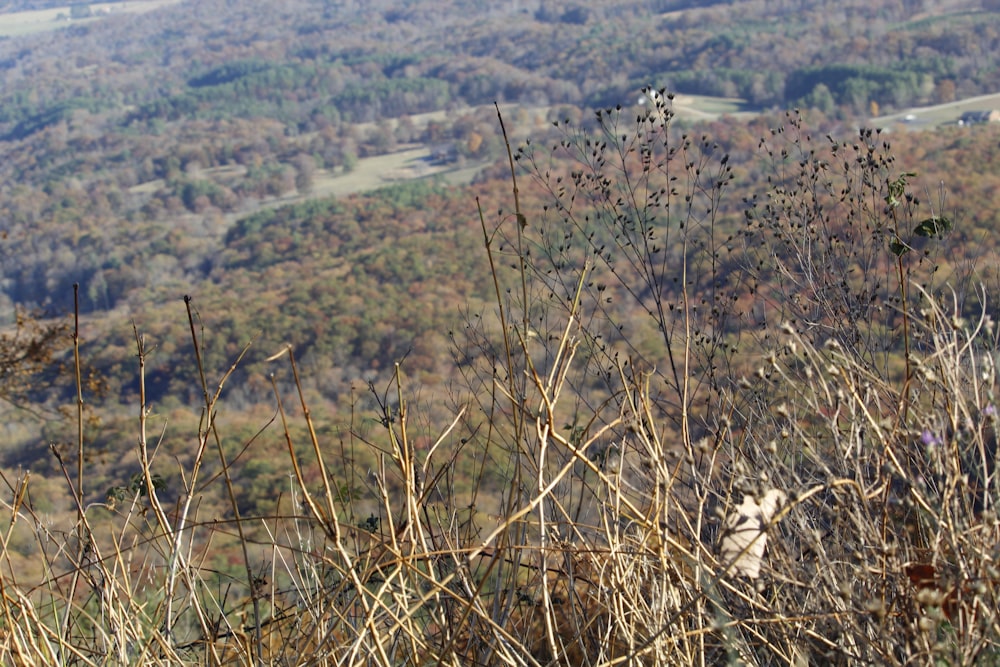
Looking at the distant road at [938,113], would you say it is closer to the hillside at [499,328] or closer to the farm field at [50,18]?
the hillside at [499,328]

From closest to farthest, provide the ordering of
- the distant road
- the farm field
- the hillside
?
1. the hillside
2. the distant road
3. the farm field

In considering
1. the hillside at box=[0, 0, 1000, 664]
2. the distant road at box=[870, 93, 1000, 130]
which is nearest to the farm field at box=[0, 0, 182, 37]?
the hillside at box=[0, 0, 1000, 664]

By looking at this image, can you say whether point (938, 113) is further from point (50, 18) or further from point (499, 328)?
point (50, 18)

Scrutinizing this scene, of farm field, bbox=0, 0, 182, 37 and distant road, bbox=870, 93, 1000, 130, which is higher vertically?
farm field, bbox=0, 0, 182, 37

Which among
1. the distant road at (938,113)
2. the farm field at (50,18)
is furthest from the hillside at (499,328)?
the farm field at (50,18)

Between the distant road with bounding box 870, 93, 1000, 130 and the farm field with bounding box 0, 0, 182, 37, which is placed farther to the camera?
the farm field with bounding box 0, 0, 182, 37

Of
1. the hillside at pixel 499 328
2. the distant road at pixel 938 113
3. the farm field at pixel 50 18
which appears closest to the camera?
the hillside at pixel 499 328

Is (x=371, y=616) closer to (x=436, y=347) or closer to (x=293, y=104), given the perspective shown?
(x=436, y=347)

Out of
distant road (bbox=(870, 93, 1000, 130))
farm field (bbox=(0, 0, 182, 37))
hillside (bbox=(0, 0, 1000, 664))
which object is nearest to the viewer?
hillside (bbox=(0, 0, 1000, 664))

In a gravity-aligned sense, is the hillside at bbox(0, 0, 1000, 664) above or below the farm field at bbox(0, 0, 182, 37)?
below

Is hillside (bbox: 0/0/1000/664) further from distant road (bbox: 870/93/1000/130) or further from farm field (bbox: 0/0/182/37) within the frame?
farm field (bbox: 0/0/182/37)

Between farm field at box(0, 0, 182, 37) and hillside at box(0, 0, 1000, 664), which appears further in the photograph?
farm field at box(0, 0, 182, 37)

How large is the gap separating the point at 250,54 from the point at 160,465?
62135mm

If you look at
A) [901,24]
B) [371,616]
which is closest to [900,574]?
[371,616]
